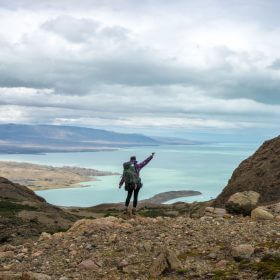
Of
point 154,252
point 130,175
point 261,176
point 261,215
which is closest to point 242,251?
point 154,252

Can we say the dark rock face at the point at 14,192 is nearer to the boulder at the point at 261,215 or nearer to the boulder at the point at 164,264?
the boulder at the point at 261,215

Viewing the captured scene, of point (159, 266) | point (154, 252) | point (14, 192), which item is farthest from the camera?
point (14, 192)

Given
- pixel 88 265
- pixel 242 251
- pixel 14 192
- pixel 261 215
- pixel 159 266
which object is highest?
pixel 261 215

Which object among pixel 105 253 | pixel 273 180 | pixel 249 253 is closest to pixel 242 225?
pixel 249 253

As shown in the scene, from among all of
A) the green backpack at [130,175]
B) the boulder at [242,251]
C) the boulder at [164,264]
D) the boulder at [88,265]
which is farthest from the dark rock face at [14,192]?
the boulder at [242,251]

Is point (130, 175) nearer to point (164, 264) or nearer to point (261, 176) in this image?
point (164, 264)

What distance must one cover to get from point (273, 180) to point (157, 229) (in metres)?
23.1

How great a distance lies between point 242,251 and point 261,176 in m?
28.3

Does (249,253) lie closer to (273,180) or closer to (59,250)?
(59,250)

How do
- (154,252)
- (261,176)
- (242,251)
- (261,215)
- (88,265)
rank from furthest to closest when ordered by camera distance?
(261,176) → (261,215) → (154,252) → (88,265) → (242,251)

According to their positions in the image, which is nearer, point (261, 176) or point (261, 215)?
point (261, 215)

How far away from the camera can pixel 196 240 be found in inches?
687

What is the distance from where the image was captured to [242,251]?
15078 millimetres

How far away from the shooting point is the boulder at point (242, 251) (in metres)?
14.8
